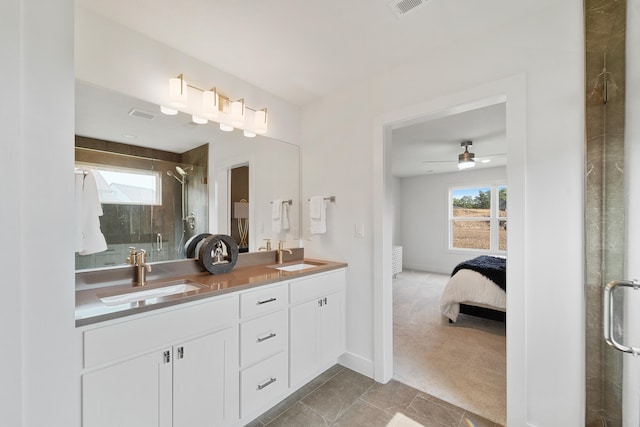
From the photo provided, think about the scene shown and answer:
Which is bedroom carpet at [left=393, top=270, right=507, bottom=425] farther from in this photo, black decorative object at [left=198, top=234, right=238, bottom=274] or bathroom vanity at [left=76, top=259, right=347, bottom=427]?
black decorative object at [left=198, top=234, right=238, bottom=274]

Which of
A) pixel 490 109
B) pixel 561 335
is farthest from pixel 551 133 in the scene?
pixel 490 109

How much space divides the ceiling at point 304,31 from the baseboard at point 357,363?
2304 millimetres

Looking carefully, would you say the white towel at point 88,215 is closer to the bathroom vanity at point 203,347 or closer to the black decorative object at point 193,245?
the bathroom vanity at point 203,347

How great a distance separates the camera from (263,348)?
1740 millimetres

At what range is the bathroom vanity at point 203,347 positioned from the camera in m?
1.16

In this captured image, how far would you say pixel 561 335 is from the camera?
149 centimetres

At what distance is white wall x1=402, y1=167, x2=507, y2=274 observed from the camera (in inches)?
247

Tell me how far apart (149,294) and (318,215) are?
145 centimetres

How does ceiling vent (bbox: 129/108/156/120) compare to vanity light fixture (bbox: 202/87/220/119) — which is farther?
vanity light fixture (bbox: 202/87/220/119)

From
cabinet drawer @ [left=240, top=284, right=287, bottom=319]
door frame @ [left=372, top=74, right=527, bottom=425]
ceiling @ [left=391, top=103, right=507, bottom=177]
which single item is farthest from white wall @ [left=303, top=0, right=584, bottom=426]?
cabinet drawer @ [left=240, top=284, right=287, bottom=319]

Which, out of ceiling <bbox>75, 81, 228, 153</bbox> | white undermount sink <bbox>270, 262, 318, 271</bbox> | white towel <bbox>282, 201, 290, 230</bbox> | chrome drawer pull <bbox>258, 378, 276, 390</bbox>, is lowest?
chrome drawer pull <bbox>258, 378, 276, 390</bbox>

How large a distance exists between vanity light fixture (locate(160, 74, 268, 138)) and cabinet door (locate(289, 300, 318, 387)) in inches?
60.6

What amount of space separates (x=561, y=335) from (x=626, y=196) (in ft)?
2.64

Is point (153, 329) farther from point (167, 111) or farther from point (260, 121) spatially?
point (260, 121)
